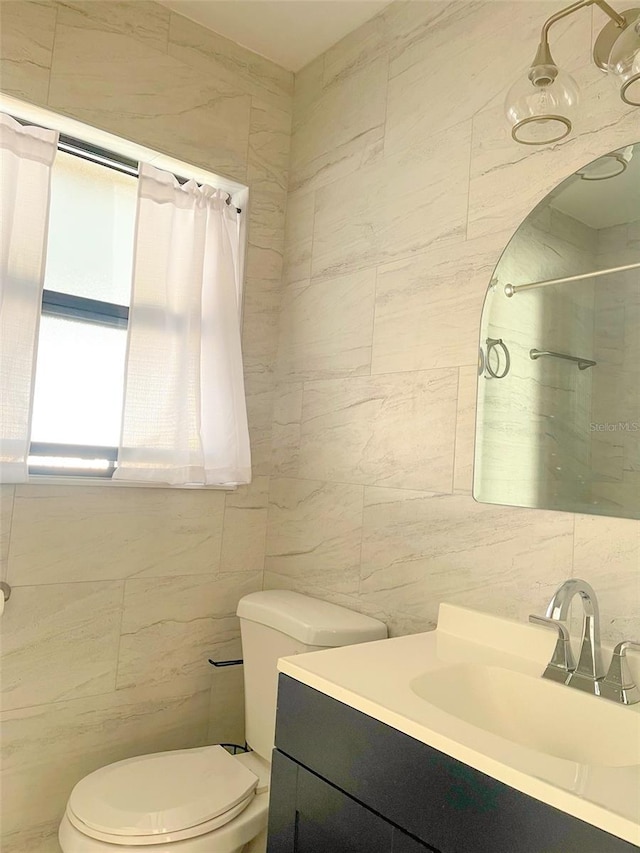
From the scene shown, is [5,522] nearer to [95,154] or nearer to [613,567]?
[95,154]

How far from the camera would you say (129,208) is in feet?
6.55

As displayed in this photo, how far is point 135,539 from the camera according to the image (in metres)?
1.88

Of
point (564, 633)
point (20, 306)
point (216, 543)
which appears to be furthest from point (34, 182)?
point (564, 633)

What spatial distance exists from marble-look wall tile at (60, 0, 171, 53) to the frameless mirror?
1.29m

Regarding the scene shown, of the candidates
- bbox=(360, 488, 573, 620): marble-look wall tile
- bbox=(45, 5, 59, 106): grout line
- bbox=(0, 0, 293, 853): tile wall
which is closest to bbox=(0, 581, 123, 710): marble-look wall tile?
bbox=(0, 0, 293, 853): tile wall

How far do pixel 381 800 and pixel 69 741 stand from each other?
113cm

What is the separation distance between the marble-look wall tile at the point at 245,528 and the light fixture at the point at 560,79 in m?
1.31

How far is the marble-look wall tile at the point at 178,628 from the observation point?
1868mm

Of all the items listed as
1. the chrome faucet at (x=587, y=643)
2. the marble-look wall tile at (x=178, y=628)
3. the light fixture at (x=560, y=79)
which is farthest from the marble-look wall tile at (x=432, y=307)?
the marble-look wall tile at (x=178, y=628)

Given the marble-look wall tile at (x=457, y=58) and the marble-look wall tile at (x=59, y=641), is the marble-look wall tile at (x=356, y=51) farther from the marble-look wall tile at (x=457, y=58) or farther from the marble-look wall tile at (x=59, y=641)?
the marble-look wall tile at (x=59, y=641)

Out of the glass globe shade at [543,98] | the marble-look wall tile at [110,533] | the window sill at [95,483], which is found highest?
the glass globe shade at [543,98]

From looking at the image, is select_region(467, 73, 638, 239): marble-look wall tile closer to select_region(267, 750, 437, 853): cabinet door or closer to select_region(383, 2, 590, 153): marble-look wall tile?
select_region(383, 2, 590, 153): marble-look wall tile

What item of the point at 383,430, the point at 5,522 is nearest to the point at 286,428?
the point at 383,430

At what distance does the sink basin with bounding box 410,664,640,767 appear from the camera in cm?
105
